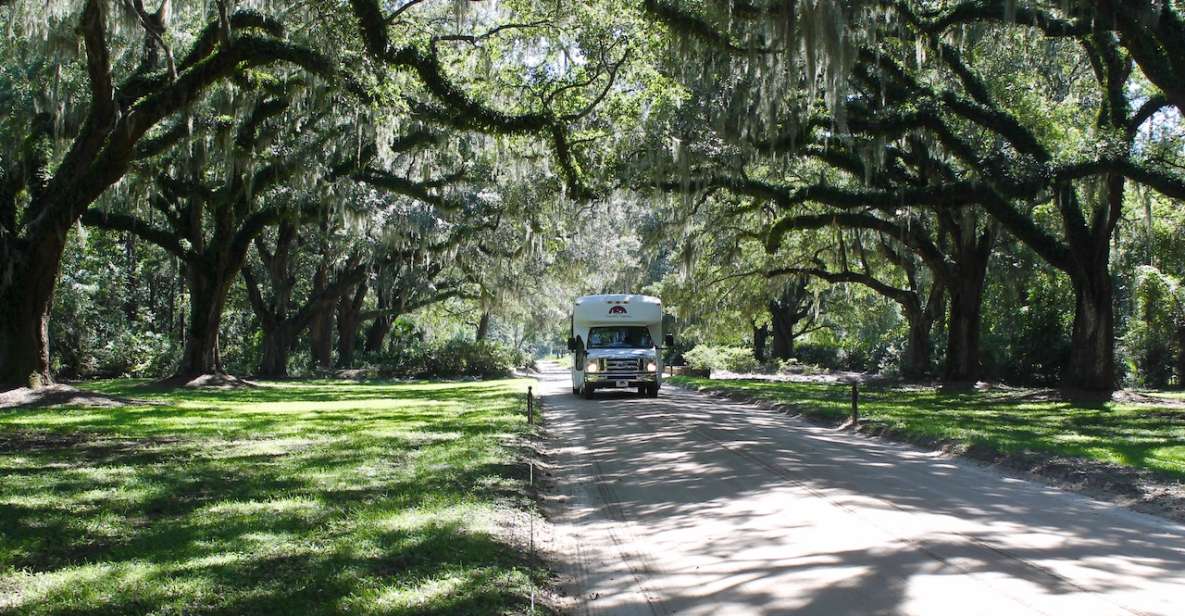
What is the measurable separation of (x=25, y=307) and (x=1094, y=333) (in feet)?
78.5

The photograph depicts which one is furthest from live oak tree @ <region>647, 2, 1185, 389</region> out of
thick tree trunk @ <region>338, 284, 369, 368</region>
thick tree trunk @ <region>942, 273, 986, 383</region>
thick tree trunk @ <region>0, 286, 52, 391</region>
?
thick tree trunk @ <region>338, 284, 369, 368</region>

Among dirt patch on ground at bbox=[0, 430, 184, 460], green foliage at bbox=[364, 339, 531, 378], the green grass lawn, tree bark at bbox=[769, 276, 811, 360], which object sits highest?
tree bark at bbox=[769, 276, 811, 360]

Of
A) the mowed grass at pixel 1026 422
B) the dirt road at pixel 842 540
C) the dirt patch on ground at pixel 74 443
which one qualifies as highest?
the mowed grass at pixel 1026 422

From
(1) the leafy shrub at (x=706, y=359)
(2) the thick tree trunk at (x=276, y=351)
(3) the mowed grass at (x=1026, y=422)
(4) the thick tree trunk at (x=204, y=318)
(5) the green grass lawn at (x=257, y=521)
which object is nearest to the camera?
(5) the green grass lawn at (x=257, y=521)

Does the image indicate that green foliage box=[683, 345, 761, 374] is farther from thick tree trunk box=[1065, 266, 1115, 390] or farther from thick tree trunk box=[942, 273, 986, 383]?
thick tree trunk box=[1065, 266, 1115, 390]

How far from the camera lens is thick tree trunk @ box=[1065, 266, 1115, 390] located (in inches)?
851

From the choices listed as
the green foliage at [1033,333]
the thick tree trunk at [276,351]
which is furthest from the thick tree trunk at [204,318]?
the green foliage at [1033,333]

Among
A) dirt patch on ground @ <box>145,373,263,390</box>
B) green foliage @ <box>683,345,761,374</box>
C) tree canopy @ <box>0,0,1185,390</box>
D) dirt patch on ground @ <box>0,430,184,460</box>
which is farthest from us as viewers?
Answer: green foliage @ <box>683,345,761,374</box>

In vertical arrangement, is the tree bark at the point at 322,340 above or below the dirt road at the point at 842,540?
above

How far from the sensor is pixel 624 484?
9.96 m

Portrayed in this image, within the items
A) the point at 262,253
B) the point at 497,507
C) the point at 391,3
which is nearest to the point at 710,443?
the point at 497,507

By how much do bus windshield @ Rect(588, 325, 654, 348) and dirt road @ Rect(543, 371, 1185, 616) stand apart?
14.0 m

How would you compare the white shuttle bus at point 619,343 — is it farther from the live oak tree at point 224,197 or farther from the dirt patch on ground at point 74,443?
the dirt patch on ground at point 74,443

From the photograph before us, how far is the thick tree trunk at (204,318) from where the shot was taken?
2611 centimetres
